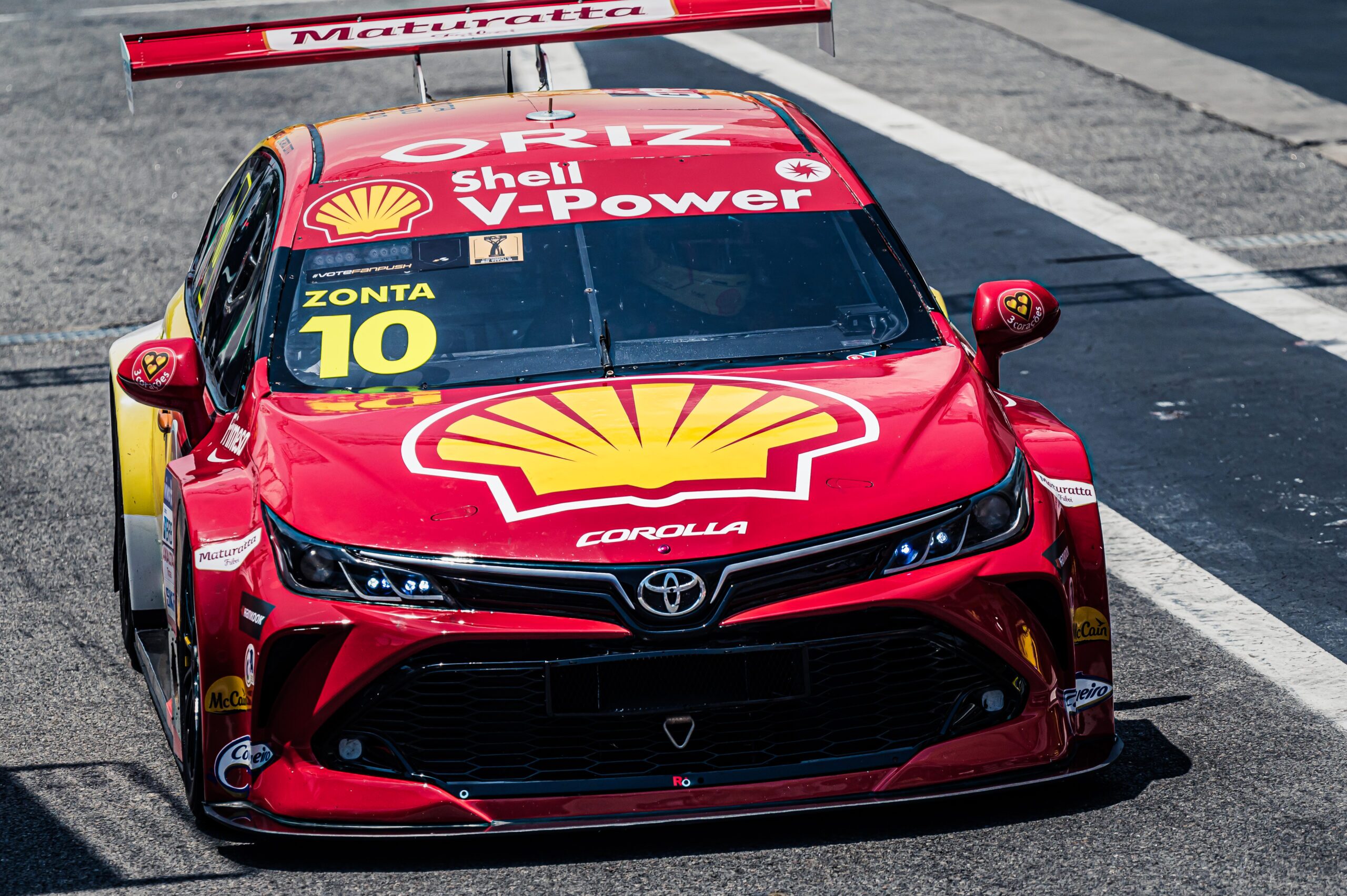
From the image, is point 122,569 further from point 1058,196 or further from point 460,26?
point 1058,196

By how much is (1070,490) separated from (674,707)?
1.21 m

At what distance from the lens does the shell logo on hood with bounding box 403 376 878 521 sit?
14.7ft

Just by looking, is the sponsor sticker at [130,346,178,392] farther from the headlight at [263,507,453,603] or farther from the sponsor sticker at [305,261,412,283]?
the headlight at [263,507,453,603]

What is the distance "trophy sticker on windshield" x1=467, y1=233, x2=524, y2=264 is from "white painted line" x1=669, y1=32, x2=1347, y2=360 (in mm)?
4933

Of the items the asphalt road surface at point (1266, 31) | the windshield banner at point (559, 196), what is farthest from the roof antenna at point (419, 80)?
the asphalt road surface at point (1266, 31)

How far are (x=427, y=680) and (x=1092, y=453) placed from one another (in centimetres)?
417

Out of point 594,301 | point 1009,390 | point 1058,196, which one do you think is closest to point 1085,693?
point 594,301

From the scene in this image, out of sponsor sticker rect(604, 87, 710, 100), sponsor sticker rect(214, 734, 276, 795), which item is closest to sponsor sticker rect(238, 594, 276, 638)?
sponsor sticker rect(214, 734, 276, 795)

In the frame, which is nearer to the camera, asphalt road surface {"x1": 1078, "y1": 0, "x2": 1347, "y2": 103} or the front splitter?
the front splitter

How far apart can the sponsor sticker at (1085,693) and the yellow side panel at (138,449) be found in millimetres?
2633

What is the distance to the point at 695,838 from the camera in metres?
4.60

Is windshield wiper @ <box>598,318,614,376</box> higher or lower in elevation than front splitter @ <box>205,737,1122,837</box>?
higher

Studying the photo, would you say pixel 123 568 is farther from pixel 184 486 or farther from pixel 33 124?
pixel 33 124

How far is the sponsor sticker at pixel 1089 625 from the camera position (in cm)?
471
